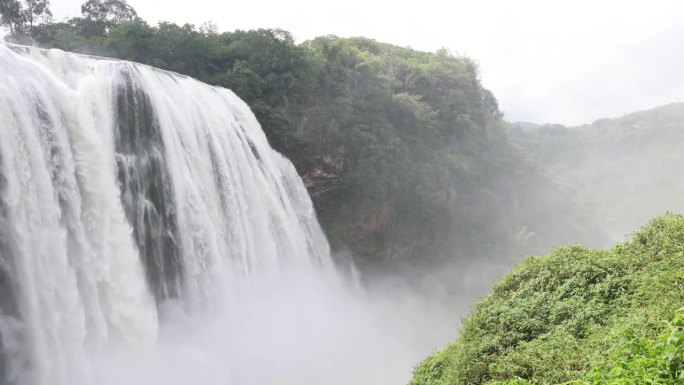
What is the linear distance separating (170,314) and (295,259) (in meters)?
6.26

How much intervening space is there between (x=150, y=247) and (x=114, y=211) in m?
1.64

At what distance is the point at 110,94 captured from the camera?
1369cm

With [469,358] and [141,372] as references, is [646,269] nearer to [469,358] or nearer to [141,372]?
[469,358]

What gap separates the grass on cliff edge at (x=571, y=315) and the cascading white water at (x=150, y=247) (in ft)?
22.1

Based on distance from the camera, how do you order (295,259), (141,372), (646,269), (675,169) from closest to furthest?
(646,269), (141,372), (295,259), (675,169)

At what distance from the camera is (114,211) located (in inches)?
484

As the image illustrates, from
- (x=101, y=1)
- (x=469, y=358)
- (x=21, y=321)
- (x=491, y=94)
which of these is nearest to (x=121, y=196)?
(x=21, y=321)

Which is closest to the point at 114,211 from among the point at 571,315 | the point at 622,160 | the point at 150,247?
the point at 150,247

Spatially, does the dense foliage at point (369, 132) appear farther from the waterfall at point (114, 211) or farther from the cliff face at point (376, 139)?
the waterfall at point (114, 211)

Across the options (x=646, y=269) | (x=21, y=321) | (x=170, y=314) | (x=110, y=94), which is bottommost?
(x=170, y=314)

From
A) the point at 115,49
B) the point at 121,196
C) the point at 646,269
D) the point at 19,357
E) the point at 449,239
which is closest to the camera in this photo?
the point at 646,269

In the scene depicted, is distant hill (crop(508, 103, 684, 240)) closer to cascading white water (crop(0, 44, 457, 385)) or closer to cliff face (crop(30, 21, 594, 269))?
cliff face (crop(30, 21, 594, 269))

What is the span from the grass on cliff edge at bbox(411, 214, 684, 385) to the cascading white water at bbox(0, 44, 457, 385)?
6731 millimetres

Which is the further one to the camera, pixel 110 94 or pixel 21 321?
pixel 110 94
